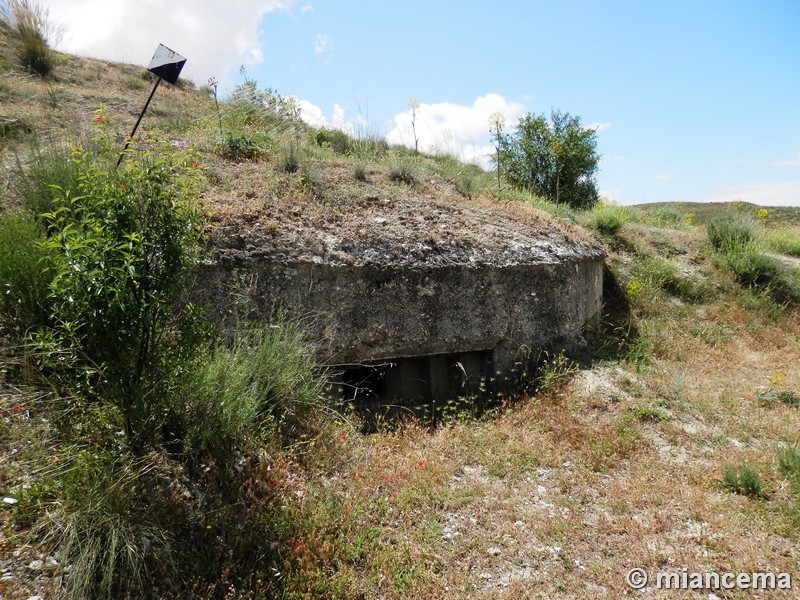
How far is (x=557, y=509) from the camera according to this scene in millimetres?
4086

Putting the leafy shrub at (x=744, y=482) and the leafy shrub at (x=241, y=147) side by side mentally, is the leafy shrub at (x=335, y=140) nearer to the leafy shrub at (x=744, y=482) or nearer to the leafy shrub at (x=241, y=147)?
the leafy shrub at (x=241, y=147)

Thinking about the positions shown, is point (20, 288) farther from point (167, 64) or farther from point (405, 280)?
point (405, 280)

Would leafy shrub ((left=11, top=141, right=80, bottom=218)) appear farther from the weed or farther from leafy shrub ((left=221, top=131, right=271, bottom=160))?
the weed

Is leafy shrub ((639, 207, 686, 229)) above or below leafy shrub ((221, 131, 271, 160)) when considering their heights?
below

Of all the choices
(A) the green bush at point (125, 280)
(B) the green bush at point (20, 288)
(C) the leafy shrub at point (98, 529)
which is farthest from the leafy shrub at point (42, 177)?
(C) the leafy shrub at point (98, 529)

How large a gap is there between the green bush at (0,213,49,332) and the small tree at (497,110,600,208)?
974 cm

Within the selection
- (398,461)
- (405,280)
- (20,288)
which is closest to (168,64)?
(20,288)

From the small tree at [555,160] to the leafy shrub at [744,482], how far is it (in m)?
8.28

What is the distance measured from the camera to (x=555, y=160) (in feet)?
38.6

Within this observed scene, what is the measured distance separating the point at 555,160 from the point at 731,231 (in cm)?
385

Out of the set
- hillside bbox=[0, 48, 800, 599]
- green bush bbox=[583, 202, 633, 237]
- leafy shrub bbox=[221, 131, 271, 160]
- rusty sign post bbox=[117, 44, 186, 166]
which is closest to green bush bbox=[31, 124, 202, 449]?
hillside bbox=[0, 48, 800, 599]

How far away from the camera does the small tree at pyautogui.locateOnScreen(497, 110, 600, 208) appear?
38.6 feet

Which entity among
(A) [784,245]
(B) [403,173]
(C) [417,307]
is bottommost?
(C) [417,307]

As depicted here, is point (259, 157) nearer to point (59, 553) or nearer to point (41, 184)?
point (41, 184)
